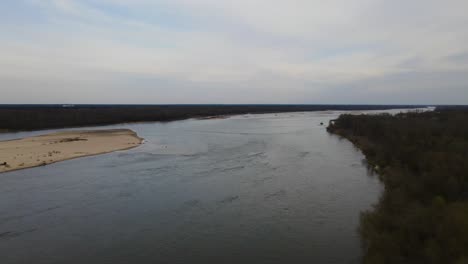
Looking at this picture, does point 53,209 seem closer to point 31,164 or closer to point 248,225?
point 248,225

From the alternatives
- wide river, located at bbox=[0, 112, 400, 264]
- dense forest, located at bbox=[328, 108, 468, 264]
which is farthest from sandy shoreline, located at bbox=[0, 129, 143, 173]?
dense forest, located at bbox=[328, 108, 468, 264]

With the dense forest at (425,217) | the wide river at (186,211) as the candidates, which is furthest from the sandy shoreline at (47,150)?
the dense forest at (425,217)

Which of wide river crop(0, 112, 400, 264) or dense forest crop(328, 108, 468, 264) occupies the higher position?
dense forest crop(328, 108, 468, 264)

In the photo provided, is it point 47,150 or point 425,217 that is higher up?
point 425,217

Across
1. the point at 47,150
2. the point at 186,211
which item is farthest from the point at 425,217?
the point at 47,150

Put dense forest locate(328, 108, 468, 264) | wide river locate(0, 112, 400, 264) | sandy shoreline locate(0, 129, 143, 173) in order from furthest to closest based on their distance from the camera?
1. sandy shoreline locate(0, 129, 143, 173)
2. wide river locate(0, 112, 400, 264)
3. dense forest locate(328, 108, 468, 264)

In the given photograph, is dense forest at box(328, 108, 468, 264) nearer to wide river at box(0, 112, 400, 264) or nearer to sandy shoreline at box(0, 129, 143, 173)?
wide river at box(0, 112, 400, 264)

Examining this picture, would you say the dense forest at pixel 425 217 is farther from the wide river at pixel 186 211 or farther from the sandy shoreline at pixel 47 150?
the sandy shoreline at pixel 47 150

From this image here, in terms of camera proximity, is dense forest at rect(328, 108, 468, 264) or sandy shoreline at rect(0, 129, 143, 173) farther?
sandy shoreline at rect(0, 129, 143, 173)

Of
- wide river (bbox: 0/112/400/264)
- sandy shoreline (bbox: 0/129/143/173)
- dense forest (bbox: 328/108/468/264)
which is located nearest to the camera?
dense forest (bbox: 328/108/468/264)

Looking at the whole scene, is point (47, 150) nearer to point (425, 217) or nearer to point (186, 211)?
point (186, 211)
